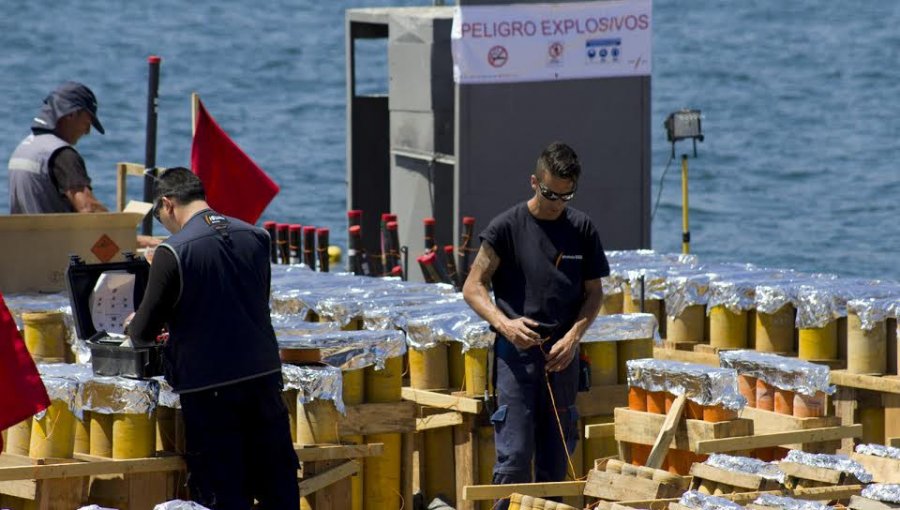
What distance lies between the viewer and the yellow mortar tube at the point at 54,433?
8203 mm

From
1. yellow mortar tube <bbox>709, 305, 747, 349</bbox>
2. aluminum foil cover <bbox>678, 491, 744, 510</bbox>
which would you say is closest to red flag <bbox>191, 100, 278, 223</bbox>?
yellow mortar tube <bbox>709, 305, 747, 349</bbox>

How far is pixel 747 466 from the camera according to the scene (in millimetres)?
8062

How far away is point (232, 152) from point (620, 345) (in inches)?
114

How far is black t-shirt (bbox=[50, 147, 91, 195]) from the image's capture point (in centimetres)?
1061

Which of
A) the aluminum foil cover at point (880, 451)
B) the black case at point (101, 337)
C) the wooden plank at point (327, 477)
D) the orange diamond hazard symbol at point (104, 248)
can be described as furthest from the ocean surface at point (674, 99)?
the aluminum foil cover at point (880, 451)

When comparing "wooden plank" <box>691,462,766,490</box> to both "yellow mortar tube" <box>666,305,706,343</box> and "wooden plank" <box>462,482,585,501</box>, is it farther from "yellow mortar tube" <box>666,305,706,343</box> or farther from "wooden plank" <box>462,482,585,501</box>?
Result: "yellow mortar tube" <box>666,305,706,343</box>

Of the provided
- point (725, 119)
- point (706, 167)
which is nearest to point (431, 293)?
point (706, 167)

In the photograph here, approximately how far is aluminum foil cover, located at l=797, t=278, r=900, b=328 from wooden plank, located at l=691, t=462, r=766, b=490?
2.28 meters

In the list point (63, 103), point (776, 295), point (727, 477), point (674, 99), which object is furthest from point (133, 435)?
point (674, 99)

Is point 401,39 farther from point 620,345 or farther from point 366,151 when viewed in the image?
point 620,345

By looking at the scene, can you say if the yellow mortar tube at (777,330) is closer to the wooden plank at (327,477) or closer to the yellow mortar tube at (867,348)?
the yellow mortar tube at (867,348)

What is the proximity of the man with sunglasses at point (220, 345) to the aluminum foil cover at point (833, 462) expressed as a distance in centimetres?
215

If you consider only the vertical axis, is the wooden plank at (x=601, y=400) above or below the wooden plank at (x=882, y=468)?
above

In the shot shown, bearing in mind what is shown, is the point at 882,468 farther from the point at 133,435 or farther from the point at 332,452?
the point at 133,435
